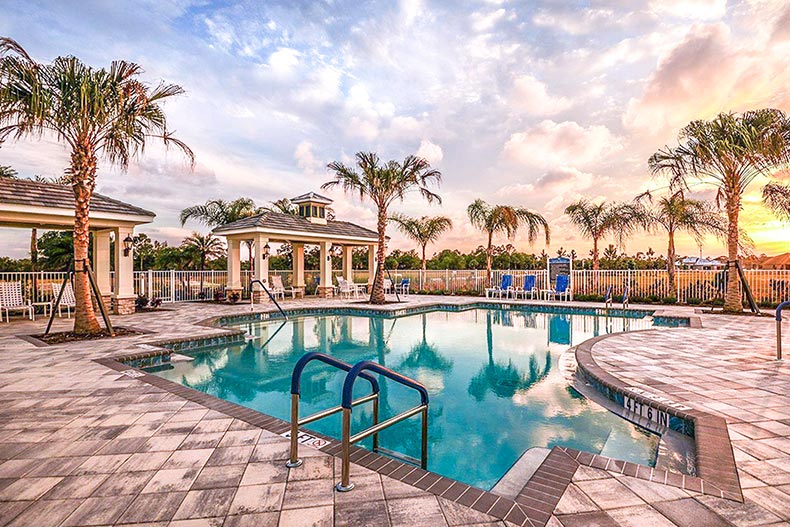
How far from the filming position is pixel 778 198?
39.1 ft

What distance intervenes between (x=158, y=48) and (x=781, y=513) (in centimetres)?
1433

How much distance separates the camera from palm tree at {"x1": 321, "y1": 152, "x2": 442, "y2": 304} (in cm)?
1468

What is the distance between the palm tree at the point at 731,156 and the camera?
1036 cm

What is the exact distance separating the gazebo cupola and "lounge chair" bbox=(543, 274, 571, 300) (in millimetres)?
11161

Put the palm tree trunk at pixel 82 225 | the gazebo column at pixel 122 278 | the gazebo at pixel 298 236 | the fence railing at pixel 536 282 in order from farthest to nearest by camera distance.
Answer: the gazebo at pixel 298 236 → the fence railing at pixel 536 282 → the gazebo column at pixel 122 278 → the palm tree trunk at pixel 82 225

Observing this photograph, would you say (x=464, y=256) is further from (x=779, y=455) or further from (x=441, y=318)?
(x=779, y=455)

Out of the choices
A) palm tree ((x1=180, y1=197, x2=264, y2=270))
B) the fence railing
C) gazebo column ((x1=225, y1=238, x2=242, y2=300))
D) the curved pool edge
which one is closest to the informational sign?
the curved pool edge

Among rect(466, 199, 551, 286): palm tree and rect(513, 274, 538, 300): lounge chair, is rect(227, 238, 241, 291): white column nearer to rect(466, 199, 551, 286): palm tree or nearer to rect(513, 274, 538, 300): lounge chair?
rect(466, 199, 551, 286): palm tree

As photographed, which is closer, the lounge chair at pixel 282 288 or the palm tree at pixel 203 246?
the lounge chair at pixel 282 288

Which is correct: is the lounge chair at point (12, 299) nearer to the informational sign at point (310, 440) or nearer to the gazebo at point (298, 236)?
the gazebo at point (298, 236)

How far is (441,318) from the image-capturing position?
524 inches

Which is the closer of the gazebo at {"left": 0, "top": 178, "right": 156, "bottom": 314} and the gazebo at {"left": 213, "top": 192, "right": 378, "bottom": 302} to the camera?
the gazebo at {"left": 0, "top": 178, "right": 156, "bottom": 314}

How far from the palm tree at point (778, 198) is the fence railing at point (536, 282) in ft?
7.55

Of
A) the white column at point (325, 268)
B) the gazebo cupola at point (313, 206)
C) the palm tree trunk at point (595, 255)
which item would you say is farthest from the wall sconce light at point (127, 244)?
the palm tree trunk at point (595, 255)
